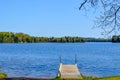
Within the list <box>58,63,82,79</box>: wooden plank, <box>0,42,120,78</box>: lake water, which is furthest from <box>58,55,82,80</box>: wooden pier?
<box>0,42,120,78</box>: lake water

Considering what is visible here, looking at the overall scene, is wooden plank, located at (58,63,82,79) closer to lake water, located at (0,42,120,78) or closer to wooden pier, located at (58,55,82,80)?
wooden pier, located at (58,55,82,80)

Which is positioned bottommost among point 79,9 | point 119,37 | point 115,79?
point 115,79

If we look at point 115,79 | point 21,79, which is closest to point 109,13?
point 115,79

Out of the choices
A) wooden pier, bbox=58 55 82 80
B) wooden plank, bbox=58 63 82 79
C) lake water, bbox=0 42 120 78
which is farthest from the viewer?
lake water, bbox=0 42 120 78

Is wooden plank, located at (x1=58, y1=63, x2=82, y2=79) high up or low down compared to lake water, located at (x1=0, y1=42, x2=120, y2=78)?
up

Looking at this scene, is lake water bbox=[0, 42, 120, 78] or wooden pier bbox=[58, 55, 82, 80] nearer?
wooden pier bbox=[58, 55, 82, 80]

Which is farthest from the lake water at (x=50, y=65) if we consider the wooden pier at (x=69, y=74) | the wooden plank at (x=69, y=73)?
the wooden pier at (x=69, y=74)

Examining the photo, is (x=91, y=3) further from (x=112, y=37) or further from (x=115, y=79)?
(x=115, y=79)

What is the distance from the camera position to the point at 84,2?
62.7 feet

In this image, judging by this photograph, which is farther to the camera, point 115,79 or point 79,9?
point 115,79

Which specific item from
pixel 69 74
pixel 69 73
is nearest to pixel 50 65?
pixel 69 73

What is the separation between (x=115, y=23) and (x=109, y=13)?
56 cm

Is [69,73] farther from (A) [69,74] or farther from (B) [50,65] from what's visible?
(B) [50,65]

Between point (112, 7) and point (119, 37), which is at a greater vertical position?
point (112, 7)
